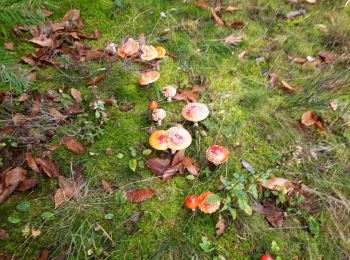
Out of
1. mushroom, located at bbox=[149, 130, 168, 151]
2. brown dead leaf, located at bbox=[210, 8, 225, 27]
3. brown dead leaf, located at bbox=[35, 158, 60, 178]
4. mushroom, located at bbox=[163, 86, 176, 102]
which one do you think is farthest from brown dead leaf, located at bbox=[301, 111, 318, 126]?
brown dead leaf, located at bbox=[35, 158, 60, 178]

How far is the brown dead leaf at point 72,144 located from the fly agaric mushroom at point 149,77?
93cm

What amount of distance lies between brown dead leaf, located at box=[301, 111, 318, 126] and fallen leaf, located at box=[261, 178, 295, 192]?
0.77 m

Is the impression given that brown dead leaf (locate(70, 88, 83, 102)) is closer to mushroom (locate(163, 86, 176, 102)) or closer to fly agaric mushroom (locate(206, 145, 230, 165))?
mushroom (locate(163, 86, 176, 102))

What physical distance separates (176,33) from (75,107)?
67.2 inches

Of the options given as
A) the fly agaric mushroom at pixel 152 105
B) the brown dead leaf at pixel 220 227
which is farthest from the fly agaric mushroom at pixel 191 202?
the fly agaric mushroom at pixel 152 105

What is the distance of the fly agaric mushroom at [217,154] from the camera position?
103 inches

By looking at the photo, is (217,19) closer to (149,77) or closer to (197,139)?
(149,77)

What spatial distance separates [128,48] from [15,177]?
181 cm

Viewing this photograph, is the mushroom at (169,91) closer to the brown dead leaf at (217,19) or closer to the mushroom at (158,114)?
the mushroom at (158,114)

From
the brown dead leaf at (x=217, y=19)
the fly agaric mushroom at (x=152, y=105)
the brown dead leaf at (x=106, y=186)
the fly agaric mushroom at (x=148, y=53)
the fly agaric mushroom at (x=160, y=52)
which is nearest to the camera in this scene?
the brown dead leaf at (x=106, y=186)

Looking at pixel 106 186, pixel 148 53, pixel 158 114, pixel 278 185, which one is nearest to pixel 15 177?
pixel 106 186

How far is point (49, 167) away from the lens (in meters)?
2.56

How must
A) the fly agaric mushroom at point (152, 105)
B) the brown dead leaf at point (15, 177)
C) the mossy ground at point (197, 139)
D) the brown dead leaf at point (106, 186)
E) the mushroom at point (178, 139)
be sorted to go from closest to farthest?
the mossy ground at point (197, 139)
the brown dead leaf at point (15, 177)
the brown dead leaf at point (106, 186)
the mushroom at point (178, 139)
the fly agaric mushroom at point (152, 105)

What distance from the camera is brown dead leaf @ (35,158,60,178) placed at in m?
2.54
